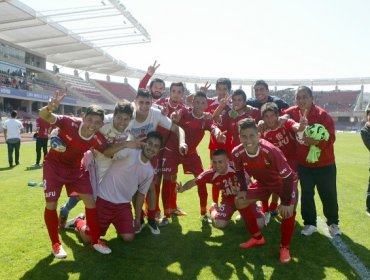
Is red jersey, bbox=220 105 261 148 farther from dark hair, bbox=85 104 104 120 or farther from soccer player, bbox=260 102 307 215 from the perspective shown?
dark hair, bbox=85 104 104 120

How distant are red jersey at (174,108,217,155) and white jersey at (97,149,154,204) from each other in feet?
4.26

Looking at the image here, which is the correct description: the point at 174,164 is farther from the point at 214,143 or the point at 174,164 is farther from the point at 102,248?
the point at 102,248

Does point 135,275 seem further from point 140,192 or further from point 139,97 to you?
point 139,97

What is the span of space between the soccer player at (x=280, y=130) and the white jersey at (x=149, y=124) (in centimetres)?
150

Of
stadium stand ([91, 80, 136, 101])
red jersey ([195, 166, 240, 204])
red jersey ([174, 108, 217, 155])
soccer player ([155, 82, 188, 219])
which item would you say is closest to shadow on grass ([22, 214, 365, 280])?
red jersey ([195, 166, 240, 204])

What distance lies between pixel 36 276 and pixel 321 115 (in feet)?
13.4

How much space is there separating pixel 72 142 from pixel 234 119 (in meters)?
2.86

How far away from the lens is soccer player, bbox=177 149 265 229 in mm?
5207

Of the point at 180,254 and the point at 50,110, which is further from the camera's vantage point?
the point at 180,254

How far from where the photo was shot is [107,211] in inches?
186

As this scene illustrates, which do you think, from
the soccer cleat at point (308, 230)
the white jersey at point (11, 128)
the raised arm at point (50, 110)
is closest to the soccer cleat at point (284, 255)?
the soccer cleat at point (308, 230)

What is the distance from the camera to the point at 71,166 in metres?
4.52

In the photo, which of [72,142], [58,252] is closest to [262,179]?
[72,142]

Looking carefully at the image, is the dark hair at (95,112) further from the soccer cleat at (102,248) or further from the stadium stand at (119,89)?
the stadium stand at (119,89)
